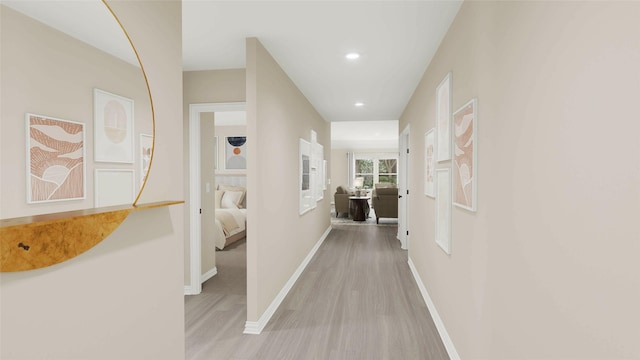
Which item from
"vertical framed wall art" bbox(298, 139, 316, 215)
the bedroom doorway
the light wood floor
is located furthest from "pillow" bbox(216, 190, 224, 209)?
the bedroom doorway

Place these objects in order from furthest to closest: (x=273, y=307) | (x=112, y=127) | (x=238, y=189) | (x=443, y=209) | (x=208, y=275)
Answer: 1. (x=238, y=189)
2. (x=208, y=275)
3. (x=273, y=307)
4. (x=443, y=209)
5. (x=112, y=127)

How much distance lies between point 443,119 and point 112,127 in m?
2.31

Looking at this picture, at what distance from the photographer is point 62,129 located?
862mm

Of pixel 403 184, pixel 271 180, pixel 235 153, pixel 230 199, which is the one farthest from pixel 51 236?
pixel 235 153

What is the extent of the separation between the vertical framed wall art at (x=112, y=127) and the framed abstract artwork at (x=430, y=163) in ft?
8.11

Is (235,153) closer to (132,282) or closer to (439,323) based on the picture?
(439,323)

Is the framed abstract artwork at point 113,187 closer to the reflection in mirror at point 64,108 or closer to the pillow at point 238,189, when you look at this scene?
the reflection in mirror at point 64,108

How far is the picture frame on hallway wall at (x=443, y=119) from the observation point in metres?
2.43

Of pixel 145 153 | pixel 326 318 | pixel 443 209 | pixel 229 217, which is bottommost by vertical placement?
pixel 326 318

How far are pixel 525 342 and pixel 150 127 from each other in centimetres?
173

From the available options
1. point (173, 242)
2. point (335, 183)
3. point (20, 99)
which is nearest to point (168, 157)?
point (173, 242)

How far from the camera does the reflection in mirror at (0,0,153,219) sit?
2.50 feet

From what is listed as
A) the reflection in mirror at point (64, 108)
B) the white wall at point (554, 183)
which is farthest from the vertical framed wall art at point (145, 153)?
the white wall at point (554, 183)

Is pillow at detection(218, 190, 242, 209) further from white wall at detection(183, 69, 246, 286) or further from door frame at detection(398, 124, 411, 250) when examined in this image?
door frame at detection(398, 124, 411, 250)
